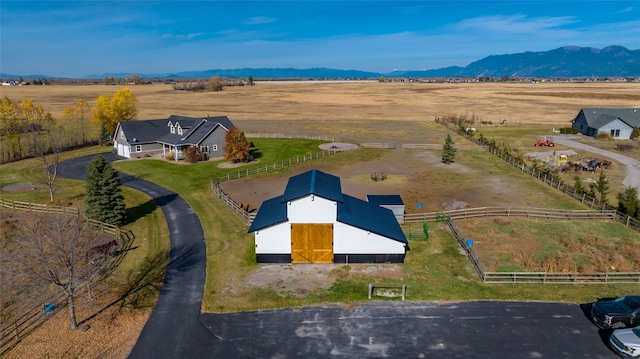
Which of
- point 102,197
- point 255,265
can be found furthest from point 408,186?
point 102,197

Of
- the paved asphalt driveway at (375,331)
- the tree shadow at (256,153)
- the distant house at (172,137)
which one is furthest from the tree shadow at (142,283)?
the tree shadow at (256,153)

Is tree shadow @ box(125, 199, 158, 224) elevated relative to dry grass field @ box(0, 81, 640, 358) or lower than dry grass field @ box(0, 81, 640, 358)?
lower

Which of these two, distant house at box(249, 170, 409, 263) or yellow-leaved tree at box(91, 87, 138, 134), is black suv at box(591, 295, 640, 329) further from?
yellow-leaved tree at box(91, 87, 138, 134)

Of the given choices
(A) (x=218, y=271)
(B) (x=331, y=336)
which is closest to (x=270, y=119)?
(A) (x=218, y=271)

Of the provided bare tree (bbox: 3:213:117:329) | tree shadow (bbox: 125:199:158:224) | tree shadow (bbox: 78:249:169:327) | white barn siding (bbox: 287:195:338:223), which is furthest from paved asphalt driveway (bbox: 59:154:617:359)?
tree shadow (bbox: 125:199:158:224)

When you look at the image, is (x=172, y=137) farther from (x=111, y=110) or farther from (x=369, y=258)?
(x=369, y=258)

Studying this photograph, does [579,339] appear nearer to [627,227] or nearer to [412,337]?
[412,337]
